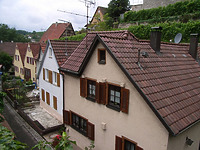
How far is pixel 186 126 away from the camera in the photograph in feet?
19.4

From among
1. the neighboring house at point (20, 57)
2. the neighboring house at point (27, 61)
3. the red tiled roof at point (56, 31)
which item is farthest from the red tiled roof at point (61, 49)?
the red tiled roof at point (56, 31)

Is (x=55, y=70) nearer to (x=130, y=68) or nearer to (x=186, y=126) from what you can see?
(x=130, y=68)

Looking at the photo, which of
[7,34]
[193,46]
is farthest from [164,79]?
[7,34]

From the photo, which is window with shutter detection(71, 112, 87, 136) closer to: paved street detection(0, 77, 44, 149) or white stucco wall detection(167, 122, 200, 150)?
paved street detection(0, 77, 44, 149)

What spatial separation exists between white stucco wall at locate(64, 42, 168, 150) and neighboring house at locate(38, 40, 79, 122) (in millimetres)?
4078

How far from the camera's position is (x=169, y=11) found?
21.8m

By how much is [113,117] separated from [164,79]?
293cm

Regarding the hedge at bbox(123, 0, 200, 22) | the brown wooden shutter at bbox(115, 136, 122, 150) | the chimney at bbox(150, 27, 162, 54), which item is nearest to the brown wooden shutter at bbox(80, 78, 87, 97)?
the brown wooden shutter at bbox(115, 136, 122, 150)

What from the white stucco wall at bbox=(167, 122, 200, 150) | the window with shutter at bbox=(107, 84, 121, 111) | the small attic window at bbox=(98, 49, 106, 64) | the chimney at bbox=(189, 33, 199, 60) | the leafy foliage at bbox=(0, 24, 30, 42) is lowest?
the white stucco wall at bbox=(167, 122, 200, 150)

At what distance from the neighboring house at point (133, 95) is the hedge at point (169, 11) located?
12416 mm

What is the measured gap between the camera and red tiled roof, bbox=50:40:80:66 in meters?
14.4

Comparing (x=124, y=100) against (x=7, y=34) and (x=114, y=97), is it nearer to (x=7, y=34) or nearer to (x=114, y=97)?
(x=114, y=97)

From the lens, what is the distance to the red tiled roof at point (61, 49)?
14.4 m

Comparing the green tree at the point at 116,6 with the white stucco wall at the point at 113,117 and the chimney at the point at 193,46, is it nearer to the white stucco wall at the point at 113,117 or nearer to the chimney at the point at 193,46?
the chimney at the point at 193,46
